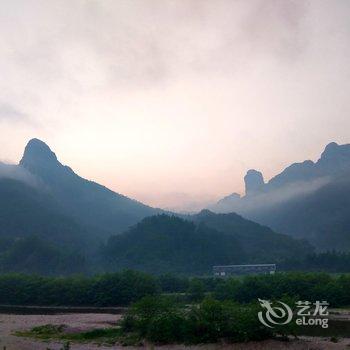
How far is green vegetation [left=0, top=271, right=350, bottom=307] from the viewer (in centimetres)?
5628

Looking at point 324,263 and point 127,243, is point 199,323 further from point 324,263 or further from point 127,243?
point 127,243

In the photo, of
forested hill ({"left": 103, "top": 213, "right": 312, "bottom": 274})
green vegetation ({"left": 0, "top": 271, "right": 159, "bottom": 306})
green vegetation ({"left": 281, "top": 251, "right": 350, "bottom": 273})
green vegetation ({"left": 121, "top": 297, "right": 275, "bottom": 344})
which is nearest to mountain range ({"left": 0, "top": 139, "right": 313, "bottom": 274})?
forested hill ({"left": 103, "top": 213, "right": 312, "bottom": 274})

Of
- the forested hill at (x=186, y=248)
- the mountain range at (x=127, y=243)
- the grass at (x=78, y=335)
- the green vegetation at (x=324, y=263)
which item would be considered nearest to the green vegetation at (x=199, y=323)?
the grass at (x=78, y=335)

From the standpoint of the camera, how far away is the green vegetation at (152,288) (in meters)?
56.3

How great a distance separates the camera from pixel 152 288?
Result: 6569 cm

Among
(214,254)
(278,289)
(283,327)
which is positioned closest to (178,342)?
(283,327)

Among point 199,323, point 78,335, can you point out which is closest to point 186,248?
point 78,335

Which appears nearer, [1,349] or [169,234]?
[1,349]

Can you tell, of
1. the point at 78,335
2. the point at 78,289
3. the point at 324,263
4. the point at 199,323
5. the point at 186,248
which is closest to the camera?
the point at 199,323

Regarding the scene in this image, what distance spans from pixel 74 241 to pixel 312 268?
90982 millimetres

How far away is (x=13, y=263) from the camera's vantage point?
123500mm

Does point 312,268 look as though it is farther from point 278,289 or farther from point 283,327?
point 283,327

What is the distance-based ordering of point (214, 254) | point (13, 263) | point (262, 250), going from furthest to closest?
point (262, 250) → point (214, 254) → point (13, 263)

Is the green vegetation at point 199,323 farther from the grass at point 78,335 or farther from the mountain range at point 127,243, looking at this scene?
the mountain range at point 127,243
